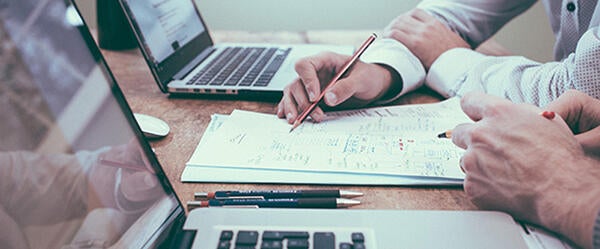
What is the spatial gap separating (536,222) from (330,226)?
21cm

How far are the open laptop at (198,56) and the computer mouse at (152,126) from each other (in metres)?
0.15

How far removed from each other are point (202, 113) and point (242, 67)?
199 millimetres

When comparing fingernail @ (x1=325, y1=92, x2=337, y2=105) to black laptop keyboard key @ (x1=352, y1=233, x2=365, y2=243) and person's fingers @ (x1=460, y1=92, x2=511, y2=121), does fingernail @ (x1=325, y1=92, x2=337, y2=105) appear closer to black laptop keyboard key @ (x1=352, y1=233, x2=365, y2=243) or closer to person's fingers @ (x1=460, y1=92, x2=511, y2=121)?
person's fingers @ (x1=460, y1=92, x2=511, y2=121)

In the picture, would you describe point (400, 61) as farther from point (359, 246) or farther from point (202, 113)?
point (359, 246)

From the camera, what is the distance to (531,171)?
0.51 meters

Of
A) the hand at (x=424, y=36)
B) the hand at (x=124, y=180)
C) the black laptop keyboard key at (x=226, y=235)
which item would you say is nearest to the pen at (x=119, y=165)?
the hand at (x=124, y=180)

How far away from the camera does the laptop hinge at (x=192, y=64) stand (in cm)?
93

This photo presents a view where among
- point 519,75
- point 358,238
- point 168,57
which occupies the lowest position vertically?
point 519,75

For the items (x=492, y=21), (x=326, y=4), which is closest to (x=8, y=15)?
(x=492, y=21)

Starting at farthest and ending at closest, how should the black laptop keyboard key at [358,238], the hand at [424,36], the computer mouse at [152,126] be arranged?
1. the hand at [424,36]
2. the computer mouse at [152,126]
3. the black laptop keyboard key at [358,238]

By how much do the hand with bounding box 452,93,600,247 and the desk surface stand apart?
0.04 m

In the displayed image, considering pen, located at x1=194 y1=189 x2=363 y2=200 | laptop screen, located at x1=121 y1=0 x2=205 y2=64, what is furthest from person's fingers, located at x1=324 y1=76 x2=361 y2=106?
laptop screen, located at x1=121 y1=0 x2=205 y2=64

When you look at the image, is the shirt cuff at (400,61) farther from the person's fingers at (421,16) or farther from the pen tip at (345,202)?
the pen tip at (345,202)

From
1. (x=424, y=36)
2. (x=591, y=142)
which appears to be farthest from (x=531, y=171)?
(x=424, y=36)
